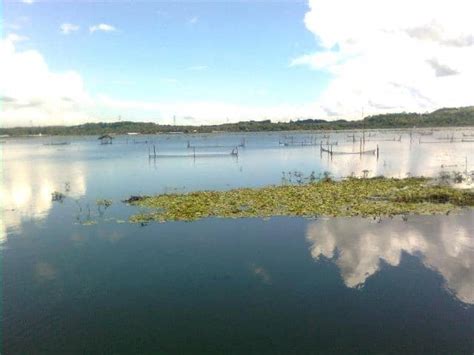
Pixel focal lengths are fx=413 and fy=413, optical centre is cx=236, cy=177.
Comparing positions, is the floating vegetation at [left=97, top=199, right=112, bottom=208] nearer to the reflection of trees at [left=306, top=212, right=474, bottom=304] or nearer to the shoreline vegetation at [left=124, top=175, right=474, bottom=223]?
the shoreline vegetation at [left=124, top=175, right=474, bottom=223]

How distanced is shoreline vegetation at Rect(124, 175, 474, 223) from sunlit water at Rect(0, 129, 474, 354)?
1628 mm

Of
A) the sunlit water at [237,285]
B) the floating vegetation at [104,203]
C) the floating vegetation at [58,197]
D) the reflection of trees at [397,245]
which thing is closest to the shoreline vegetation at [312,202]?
the sunlit water at [237,285]

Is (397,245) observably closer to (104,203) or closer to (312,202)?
(312,202)

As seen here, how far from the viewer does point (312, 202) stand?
28.7 metres

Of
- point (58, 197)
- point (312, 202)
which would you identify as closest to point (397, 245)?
point (312, 202)

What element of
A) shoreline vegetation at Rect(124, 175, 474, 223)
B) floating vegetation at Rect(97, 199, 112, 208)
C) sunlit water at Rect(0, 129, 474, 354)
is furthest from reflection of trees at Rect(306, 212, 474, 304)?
floating vegetation at Rect(97, 199, 112, 208)

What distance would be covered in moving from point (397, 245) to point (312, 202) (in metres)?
9.16

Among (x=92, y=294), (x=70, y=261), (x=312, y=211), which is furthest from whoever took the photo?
(x=312, y=211)

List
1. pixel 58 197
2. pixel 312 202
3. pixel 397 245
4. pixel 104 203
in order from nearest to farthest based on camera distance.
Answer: pixel 397 245 < pixel 312 202 < pixel 104 203 < pixel 58 197

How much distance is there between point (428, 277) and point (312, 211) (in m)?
10.7

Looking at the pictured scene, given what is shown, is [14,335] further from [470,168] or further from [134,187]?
[470,168]

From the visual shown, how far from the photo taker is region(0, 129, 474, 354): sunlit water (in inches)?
484

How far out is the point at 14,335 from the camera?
41.7ft

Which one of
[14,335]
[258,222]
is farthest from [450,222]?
Result: [14,335]
